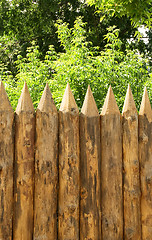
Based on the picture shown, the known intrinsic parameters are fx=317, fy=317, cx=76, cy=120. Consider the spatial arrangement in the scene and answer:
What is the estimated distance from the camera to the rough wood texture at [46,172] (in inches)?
112

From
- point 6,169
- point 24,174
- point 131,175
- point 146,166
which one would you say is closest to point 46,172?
point 24,174

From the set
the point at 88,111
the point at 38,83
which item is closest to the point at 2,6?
the point at 38,83

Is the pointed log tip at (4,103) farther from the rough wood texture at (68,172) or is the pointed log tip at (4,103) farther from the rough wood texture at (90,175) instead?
the rough wood texture at (90,175)

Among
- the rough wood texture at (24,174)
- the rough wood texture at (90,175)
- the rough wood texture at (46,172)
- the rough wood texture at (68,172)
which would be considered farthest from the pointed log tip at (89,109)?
the rough wood texture at (24,174)

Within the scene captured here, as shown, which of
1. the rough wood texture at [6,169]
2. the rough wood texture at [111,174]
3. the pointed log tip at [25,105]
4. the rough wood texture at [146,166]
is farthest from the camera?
the rough wood texture at [146,166]

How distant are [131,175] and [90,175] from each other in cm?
42

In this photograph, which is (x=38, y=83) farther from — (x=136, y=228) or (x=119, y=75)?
(x=136, y=228)

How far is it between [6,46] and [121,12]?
7.15m

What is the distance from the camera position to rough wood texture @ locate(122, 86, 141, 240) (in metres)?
3.05

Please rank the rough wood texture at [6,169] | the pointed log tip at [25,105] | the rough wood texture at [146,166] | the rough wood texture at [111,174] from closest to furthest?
the rough wood texture at [6,169] < the pointed log tip at [25,105] < the rough wood texture at [111,174] < the rough wood texture at [146,166]

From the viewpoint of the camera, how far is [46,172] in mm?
2859

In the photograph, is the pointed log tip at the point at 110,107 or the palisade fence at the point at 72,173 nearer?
the palisade fence at the point at 72,173

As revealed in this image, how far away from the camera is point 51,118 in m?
2.91

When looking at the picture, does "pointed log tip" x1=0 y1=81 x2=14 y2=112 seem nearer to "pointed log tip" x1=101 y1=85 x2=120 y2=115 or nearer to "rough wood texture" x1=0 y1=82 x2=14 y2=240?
"rough wood texture" x1=0 y1=82 x2=14 y2=240
